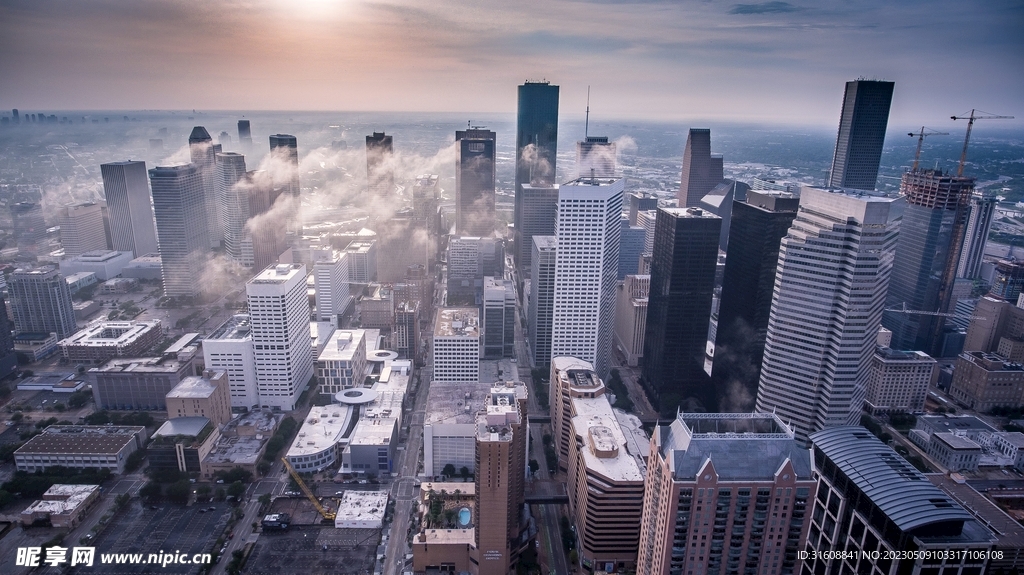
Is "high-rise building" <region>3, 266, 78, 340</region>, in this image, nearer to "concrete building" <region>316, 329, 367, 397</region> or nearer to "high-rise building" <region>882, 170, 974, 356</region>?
"concrete building" <region>316, 329, 367, 397</region>

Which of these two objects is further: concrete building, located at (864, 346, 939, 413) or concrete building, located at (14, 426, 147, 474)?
concrete building, located at (864, 346, 939, 413)

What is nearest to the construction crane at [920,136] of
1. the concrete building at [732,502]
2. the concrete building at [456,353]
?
the concrete building at [456,353]

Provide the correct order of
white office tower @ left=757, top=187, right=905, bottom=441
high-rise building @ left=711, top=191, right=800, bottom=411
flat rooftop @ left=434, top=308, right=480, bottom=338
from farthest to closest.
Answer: flat rooftop @ left=434, top=308, right=480, bottom=338, high-rise building @ left=711, top=191, right=800, bottom=411, white office tower @ left=757, top=187, right=905, bottom=441

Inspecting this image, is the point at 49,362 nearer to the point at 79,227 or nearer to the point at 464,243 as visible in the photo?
the point at 79,227

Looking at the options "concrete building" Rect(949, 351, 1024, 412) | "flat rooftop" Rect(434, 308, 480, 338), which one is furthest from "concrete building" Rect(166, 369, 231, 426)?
"concrete building" Rect(949, 351, 1024, 412)

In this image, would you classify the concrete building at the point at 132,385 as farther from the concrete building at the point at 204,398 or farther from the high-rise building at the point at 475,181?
the high-rise building at the point at 475,181

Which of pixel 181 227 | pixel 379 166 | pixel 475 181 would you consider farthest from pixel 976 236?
pixel 181 227
